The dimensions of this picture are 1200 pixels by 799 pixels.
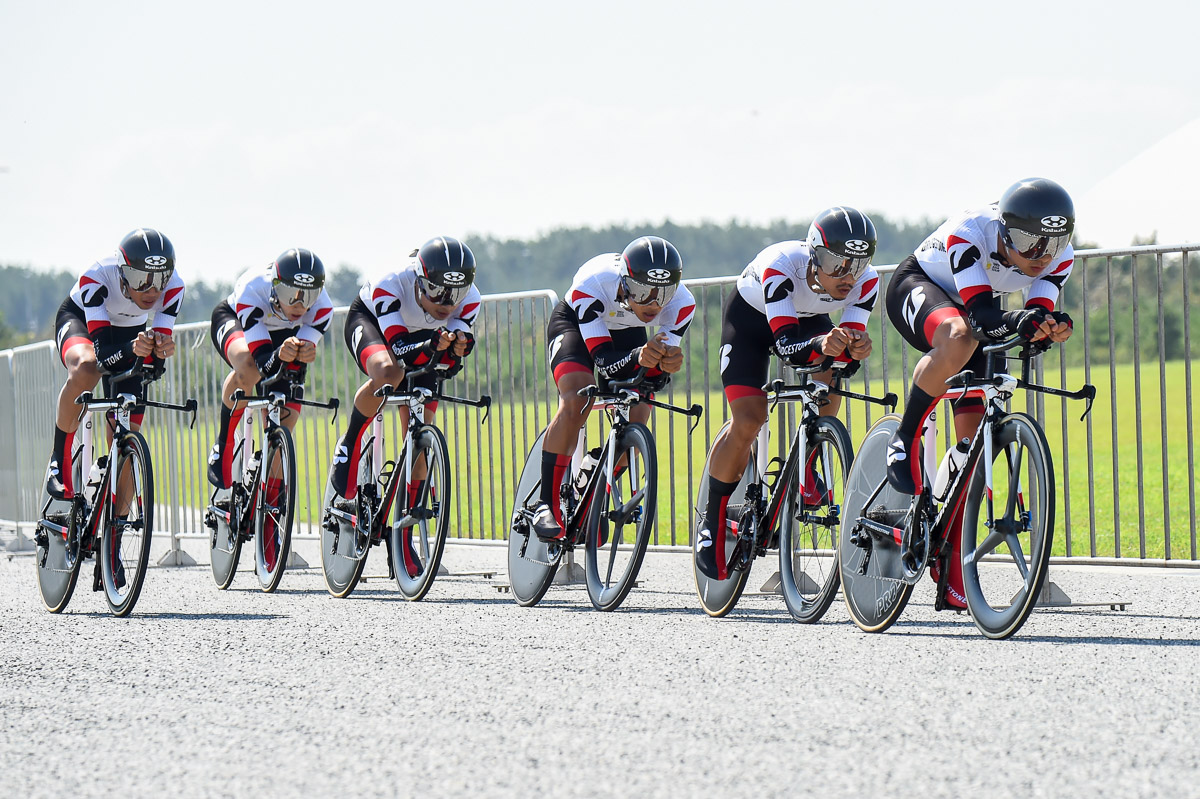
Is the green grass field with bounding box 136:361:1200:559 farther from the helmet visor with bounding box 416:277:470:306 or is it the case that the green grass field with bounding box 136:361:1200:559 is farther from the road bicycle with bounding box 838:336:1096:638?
the road bicycle with bounding box 838:336:1096:638

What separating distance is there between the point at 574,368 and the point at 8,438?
33.9ft

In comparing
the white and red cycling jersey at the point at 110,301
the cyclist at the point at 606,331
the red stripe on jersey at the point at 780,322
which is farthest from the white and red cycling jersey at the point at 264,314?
the red stripe on jersey at the point at 780,322

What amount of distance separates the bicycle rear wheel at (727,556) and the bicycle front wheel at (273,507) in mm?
3260

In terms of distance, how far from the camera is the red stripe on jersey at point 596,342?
8.34m

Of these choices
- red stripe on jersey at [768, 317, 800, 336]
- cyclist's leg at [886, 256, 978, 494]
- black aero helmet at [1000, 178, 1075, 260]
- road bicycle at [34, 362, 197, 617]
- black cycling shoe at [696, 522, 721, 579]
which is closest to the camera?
black aero helmet at [1000, 178, 1075, 260]

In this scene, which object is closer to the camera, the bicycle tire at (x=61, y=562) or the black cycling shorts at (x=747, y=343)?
the black cycling shorts at (x=747, y=343)

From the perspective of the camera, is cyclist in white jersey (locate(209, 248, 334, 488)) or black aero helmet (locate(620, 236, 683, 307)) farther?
cyclist in white jersey (locate(209, 248, 334, 488))

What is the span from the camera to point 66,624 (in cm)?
834

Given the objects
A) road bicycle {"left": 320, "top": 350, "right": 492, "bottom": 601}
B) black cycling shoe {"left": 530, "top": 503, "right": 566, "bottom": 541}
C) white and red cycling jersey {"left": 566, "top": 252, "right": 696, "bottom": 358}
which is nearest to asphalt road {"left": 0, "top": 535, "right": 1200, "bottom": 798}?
black cycling shoe {"left": 530, "top": 503, "right": 566, "bottom": 541}

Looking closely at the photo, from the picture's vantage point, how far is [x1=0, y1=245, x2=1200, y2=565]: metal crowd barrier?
8.66 m

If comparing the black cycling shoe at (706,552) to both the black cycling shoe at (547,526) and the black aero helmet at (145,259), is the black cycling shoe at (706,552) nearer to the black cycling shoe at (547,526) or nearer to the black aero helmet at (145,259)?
the black cycling shoe at (547,526)

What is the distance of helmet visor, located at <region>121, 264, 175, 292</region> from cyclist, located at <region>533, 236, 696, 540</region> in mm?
2753

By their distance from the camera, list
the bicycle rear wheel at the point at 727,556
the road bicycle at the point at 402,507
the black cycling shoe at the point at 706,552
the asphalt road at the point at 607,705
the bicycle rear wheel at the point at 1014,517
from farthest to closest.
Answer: the road bicycle at the point at 402,507
the black cycling shoe at the point at 706,552
the bicycle rear wheel at the point at 727,556
the bicycle rear wheel at the point at 1014,517
the asphalt road at the point at 607,705

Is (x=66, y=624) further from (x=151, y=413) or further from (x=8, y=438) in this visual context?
(x=8, y=438)
